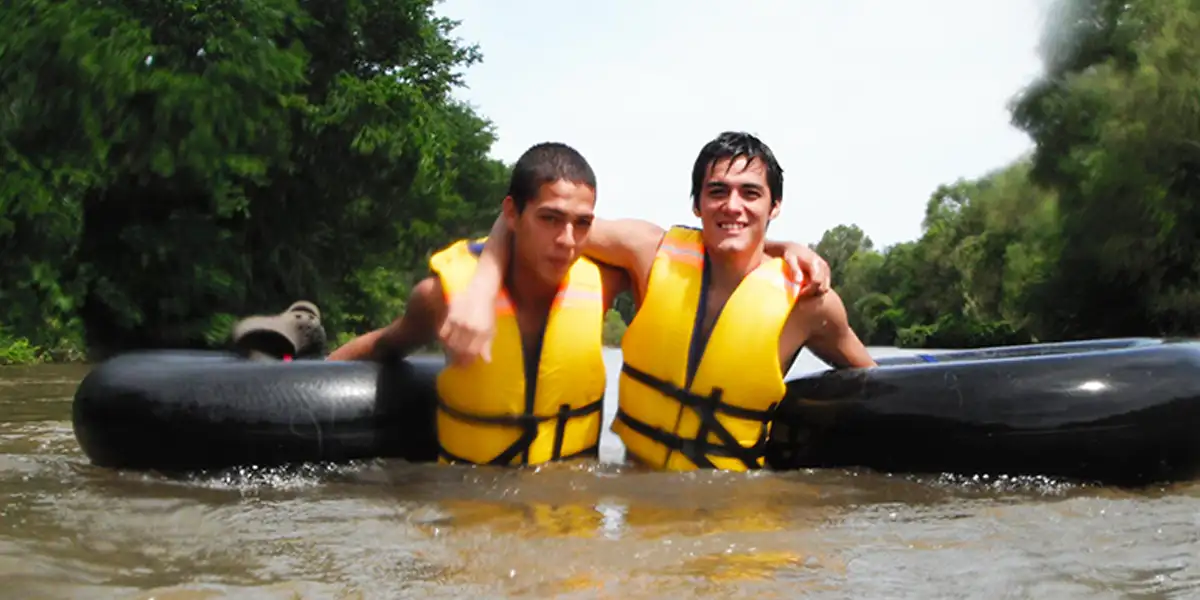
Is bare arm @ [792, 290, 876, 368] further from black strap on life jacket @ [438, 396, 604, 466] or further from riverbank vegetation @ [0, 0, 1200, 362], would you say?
riverbank vegetation @ [0, 0, 1200, 362]

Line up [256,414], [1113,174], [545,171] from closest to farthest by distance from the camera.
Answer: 1. [545,171]
2. [256,414]
3. [1113,174]

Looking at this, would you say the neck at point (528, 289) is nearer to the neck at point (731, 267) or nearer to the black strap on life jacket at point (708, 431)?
the black strap on life jacket at point (708, 431)

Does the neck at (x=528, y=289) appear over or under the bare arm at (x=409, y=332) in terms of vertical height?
over

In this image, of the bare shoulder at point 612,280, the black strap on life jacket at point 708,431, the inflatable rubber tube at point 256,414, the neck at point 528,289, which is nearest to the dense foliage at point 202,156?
the inflatable rubber tube at point 256,414

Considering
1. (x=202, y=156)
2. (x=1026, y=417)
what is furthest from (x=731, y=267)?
(x=202, y=156)

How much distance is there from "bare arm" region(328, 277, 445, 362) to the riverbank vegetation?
46.4 ft

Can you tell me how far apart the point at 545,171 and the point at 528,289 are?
49 centimetres

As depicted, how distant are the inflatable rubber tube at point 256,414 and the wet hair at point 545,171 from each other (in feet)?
3.12

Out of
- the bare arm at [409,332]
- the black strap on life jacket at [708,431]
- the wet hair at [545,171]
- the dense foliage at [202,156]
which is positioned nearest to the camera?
→ the wet hair at [545,171]

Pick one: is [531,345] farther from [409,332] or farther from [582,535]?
[582,535]

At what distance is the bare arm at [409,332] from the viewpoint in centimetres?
425

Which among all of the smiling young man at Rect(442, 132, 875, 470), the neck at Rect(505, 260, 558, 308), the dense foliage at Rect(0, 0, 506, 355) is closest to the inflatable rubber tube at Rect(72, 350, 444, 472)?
the neck at Rect(505, 260, 558, 308)

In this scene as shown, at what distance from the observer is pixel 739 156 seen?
411cm

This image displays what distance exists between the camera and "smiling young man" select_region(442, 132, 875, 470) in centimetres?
410
